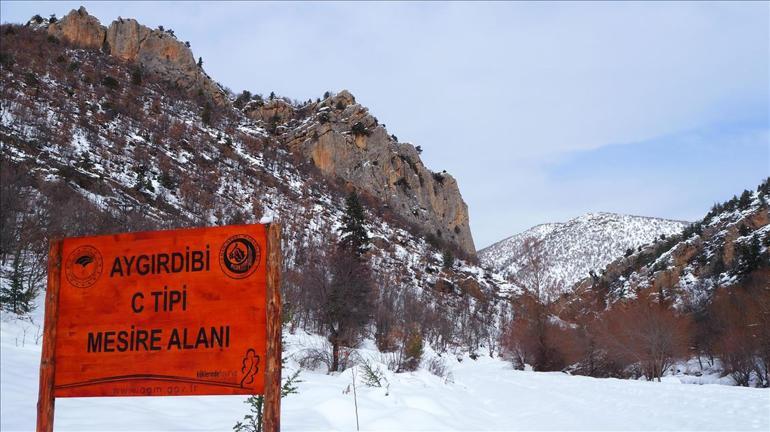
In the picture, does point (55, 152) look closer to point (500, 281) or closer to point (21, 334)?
point (21, 334)

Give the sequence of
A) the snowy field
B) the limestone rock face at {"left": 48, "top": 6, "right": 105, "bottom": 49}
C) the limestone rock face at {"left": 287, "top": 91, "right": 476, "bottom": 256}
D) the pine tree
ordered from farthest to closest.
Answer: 1. the limestone rock face at {"left": 287, "top": 91, "right": 476, "bottom": 256}
2. the limestone rock face at {"left": 48, "top": 6, "right": 105, "bottom": 49}
3. the pine tree
4. the snowy field

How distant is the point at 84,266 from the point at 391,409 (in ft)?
26.5

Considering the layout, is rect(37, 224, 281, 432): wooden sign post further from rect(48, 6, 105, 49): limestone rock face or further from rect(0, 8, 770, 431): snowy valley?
rect(48, 6, 105, 49): limestone rock face

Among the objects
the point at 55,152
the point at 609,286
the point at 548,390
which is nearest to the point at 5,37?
the point at 55,152

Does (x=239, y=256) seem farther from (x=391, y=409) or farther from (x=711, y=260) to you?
(x=711, y=260)

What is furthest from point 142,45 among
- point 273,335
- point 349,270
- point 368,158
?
point 273,335

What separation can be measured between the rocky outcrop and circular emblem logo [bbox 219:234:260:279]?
85861 millimetres

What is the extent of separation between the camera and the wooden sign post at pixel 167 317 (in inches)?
153

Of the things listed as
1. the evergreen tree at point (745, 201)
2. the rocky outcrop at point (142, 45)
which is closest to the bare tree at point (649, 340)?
the evergreen tree at point (745, 201)

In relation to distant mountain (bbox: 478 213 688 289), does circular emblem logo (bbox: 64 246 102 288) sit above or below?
below

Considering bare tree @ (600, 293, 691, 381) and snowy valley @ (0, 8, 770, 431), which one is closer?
snowy valley @ (0, 8, 770, 431)

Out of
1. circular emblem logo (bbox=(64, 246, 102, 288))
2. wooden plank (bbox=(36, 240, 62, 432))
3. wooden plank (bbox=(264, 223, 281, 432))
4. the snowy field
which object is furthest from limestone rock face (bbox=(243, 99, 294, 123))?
wooden plank (bbox=(264, 223, 281, 432))

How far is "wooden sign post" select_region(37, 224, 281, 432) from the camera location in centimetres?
388

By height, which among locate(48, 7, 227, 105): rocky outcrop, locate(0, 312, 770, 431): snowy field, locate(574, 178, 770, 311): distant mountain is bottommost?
locate(0, 312, 770, 431): snowy field
